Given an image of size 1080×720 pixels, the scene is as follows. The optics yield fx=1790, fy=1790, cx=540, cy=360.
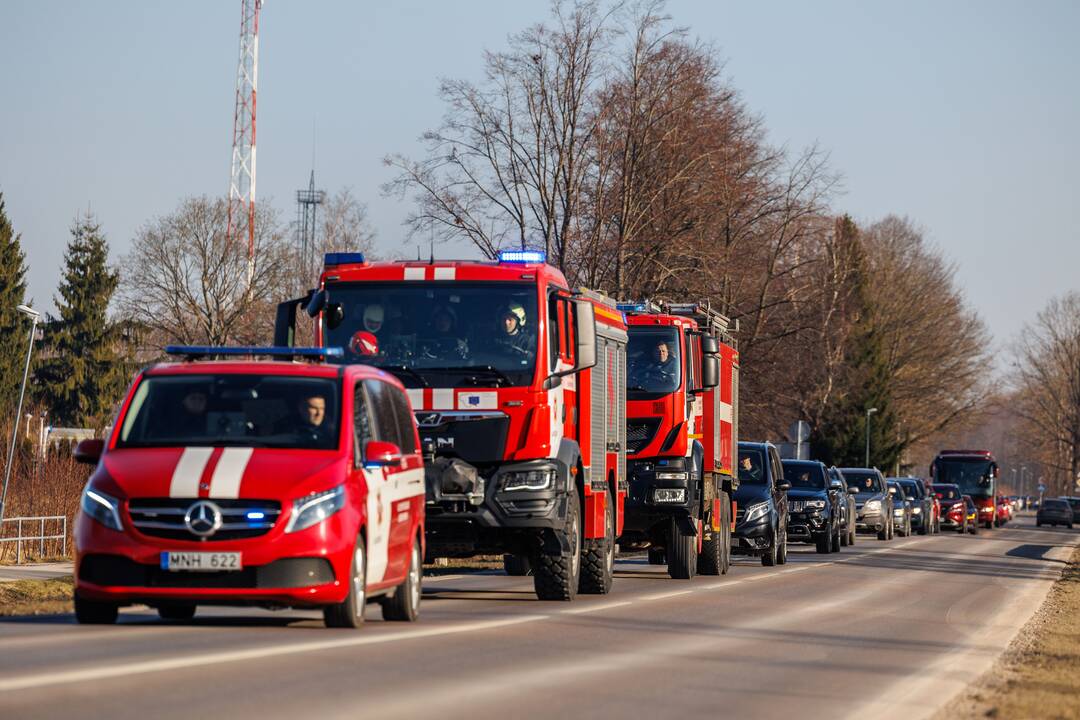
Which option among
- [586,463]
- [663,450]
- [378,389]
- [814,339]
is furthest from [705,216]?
[378,389]

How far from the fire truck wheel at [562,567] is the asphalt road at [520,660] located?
206 mm

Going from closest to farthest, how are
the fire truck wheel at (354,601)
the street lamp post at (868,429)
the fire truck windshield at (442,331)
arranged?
the fire truck wheel at (354,601) → the fire truck windshield at (442,331) → the street lamp post at (868,429)

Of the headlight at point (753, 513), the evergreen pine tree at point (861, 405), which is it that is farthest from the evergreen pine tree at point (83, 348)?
the headlight at point (753, 513)

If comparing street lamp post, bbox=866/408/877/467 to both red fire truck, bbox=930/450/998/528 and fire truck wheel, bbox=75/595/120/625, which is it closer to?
red fire truck, bbox=930/450/998/528

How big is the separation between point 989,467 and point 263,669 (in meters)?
70.5

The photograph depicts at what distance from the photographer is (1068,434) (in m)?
112

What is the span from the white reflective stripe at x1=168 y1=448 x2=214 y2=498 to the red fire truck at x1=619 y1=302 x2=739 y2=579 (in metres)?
11.6

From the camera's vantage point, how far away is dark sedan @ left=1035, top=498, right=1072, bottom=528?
86.7 metres

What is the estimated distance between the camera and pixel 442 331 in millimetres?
16531

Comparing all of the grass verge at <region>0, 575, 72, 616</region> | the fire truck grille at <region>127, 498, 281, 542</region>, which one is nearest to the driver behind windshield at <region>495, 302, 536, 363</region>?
the fire truck grille at <region>127, 498, 281, 542</region>

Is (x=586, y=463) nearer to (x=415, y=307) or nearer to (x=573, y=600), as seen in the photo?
(x=573, y=600)

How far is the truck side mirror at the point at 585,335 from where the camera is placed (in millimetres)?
16266

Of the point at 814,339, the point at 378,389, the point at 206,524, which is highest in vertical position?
the point at 814,339

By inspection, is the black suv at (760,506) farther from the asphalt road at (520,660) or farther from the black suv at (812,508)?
the asphalt road at (520,660)
